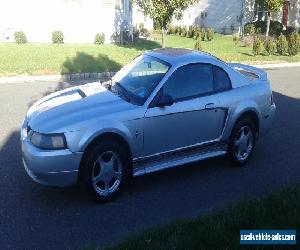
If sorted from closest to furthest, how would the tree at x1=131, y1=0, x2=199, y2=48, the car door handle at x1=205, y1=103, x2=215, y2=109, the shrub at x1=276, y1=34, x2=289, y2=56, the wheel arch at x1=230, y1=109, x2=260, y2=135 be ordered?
the car door handle at x1=205, y1=103, x2=215, y2=109 < the wheel arch at x1=230, y1=109, x2=260, y2=135 < the tree at x1=131, y1=0, x2=199, y2=48 < the shrub at x1=276, y1=34, x2=289, y2=56

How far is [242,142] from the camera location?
6703 millimetres

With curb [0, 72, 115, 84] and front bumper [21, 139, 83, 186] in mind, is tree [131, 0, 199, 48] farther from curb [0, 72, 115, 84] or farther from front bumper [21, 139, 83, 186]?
front bumper [21, 139, 83, 186]

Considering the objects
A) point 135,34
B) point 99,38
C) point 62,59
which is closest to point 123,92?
point 62,59

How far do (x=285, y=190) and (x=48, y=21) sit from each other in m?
18.5

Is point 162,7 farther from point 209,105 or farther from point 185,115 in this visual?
point 185,115

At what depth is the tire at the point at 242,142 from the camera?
658cm

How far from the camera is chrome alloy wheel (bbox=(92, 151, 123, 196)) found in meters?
5.29

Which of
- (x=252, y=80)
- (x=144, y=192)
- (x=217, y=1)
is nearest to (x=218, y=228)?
(x=144, y=192)

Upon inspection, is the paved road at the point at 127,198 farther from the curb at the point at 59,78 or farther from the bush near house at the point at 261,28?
the bush near house at the point at 261,28

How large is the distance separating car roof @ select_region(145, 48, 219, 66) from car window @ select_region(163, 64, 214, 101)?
10cm

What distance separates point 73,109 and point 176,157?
5.22ft

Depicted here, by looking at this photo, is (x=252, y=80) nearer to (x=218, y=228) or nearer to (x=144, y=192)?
(x=144, y=192)

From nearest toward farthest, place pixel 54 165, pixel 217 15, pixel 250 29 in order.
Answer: pixel 54 165 < pixel 250 29 < pixel 217 15

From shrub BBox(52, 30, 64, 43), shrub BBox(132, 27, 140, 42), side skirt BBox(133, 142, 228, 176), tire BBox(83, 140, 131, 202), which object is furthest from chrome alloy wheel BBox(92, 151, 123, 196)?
shrub BBox(132, 27, 140, 42)
